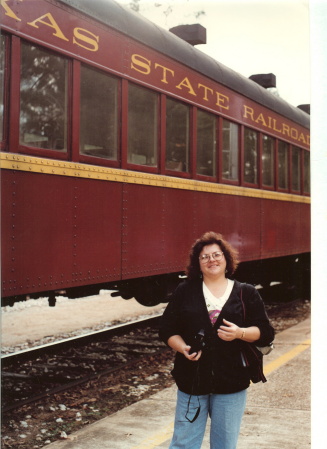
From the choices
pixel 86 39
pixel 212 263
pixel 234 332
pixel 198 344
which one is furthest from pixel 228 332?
pixel 86 39

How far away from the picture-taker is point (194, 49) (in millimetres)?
6816

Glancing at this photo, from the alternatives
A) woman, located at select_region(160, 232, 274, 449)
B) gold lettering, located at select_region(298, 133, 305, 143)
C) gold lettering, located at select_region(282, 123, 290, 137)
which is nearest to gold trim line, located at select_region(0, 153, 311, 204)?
woman, located at select_region(160, 232, 274, 449)

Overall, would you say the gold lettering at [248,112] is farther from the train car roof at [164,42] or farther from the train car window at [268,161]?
the train car window at [268,161]

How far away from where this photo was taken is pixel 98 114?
16.8 feet

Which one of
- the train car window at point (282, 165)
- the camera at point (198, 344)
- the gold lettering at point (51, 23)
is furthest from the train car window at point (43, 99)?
the train car window at point (282, 165)

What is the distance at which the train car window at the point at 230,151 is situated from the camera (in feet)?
24.0

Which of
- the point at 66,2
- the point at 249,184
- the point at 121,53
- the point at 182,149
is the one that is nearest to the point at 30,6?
the point at 66,2

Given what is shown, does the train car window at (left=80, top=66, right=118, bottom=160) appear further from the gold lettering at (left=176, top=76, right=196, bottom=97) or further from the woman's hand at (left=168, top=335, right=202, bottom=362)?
the woman's hand at (left=168, top=335, right=202, bottom=362)

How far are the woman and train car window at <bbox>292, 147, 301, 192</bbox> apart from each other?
7160 mm

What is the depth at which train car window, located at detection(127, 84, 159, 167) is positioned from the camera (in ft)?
18.1

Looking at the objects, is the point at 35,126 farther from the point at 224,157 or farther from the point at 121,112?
Answer: the point at 224,157

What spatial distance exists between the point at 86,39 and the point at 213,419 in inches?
127

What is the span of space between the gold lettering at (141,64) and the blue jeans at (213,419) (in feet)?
11.2

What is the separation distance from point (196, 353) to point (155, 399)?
8.23 feet
